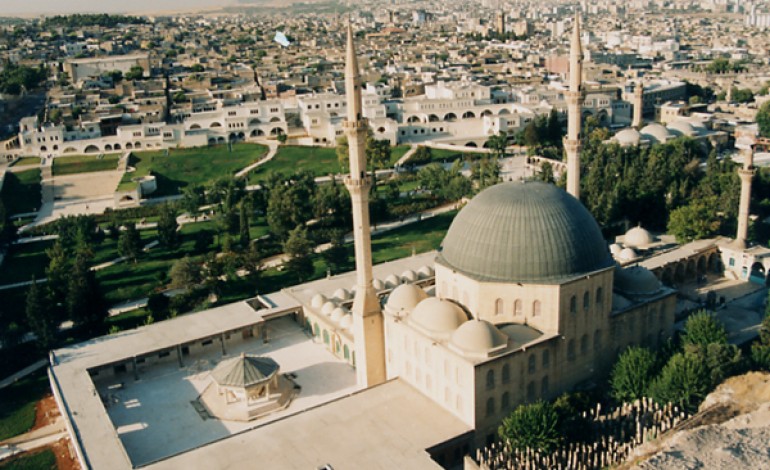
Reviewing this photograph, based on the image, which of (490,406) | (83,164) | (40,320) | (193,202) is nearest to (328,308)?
(490,406)

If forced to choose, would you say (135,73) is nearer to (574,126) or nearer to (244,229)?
(244,229)

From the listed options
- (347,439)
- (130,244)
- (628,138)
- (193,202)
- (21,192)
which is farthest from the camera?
(21,192)

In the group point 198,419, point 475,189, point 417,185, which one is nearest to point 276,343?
point 198,419

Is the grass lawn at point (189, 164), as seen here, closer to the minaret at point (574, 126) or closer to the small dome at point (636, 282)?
the minaret at point (574, 126)

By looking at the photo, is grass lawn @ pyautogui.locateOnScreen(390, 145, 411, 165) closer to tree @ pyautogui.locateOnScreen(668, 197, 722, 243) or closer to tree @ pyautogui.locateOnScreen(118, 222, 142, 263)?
tree @ pyautogui.locateOnScreen(118, 222, 142, 263)

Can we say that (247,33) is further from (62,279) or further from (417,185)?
(62,279)

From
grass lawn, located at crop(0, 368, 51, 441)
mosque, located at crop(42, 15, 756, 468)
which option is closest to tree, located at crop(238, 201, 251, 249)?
mosque, located at crop(42, 15, 756, 468)
